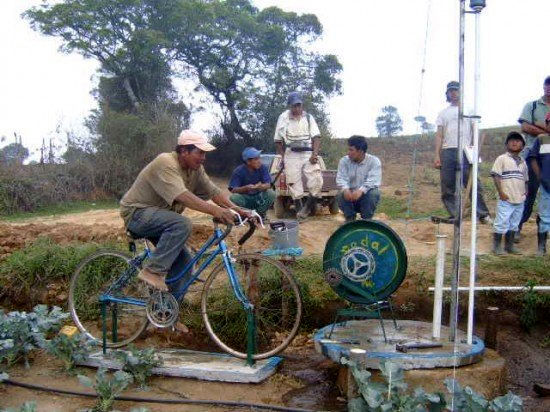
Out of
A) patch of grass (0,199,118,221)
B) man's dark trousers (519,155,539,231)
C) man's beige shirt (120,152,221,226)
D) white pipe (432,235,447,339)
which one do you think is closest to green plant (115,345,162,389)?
man's beige shirt (120,152,221,226)

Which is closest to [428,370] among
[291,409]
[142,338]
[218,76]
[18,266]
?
[291,409]

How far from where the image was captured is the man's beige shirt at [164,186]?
16.5 ft

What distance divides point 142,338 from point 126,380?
1663mm

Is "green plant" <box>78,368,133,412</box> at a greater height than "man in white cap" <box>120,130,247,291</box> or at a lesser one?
lesser

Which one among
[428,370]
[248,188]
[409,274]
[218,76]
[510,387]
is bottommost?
[510,387]

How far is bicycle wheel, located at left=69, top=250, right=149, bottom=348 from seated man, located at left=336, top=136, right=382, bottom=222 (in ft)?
9.07

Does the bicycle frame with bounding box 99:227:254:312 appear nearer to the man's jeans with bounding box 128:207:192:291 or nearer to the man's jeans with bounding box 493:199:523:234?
the man's jeans with bounding box 128:207:192:291

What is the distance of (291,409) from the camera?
4512 mm

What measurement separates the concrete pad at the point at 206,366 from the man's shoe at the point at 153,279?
2.13ft

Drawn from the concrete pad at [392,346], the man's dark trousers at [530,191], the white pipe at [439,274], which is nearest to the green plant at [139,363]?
the concrete pad at [392,346]

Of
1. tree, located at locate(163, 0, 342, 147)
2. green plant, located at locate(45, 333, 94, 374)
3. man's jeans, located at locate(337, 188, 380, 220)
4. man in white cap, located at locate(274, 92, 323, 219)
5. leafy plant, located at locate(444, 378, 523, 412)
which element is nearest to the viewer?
leafy plant, located at locate(444, 378, 523, 412)

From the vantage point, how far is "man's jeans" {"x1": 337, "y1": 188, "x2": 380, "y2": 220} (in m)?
7.29

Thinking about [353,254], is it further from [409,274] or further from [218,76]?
[218,76]

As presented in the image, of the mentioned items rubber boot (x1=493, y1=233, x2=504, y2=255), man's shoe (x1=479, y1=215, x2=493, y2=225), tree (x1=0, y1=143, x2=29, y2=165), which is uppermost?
tree (x1=0, y1=143, x2=29, y2=165)
